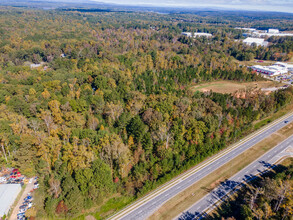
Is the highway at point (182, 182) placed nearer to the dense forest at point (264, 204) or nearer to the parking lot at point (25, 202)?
the dense forest at point (264, 204)

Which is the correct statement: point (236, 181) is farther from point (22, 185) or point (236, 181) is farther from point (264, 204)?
point (22, 185)

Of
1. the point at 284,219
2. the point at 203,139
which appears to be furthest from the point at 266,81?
the point at 284,219

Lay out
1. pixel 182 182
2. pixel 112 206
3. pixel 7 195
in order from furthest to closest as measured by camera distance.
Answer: pixel 182 182 → pixel 112 206 → pixel 7 195

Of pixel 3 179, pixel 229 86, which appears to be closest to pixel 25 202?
pixel 3 179

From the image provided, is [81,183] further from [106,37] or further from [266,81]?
[106,37]

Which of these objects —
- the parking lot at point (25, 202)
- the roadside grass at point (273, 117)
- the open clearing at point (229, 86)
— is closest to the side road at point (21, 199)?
the parking lot at point (25, 202)

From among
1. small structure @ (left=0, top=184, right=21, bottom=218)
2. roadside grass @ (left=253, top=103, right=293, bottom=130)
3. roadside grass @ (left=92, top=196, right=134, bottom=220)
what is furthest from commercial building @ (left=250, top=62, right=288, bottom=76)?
small structure @ (left=0, top=184, right=21, bottom=218)

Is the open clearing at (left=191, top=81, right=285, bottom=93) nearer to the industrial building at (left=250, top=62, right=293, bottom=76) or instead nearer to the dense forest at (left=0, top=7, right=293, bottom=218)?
the dense forest at (left=0, top=7, right=293, bottom=218)
